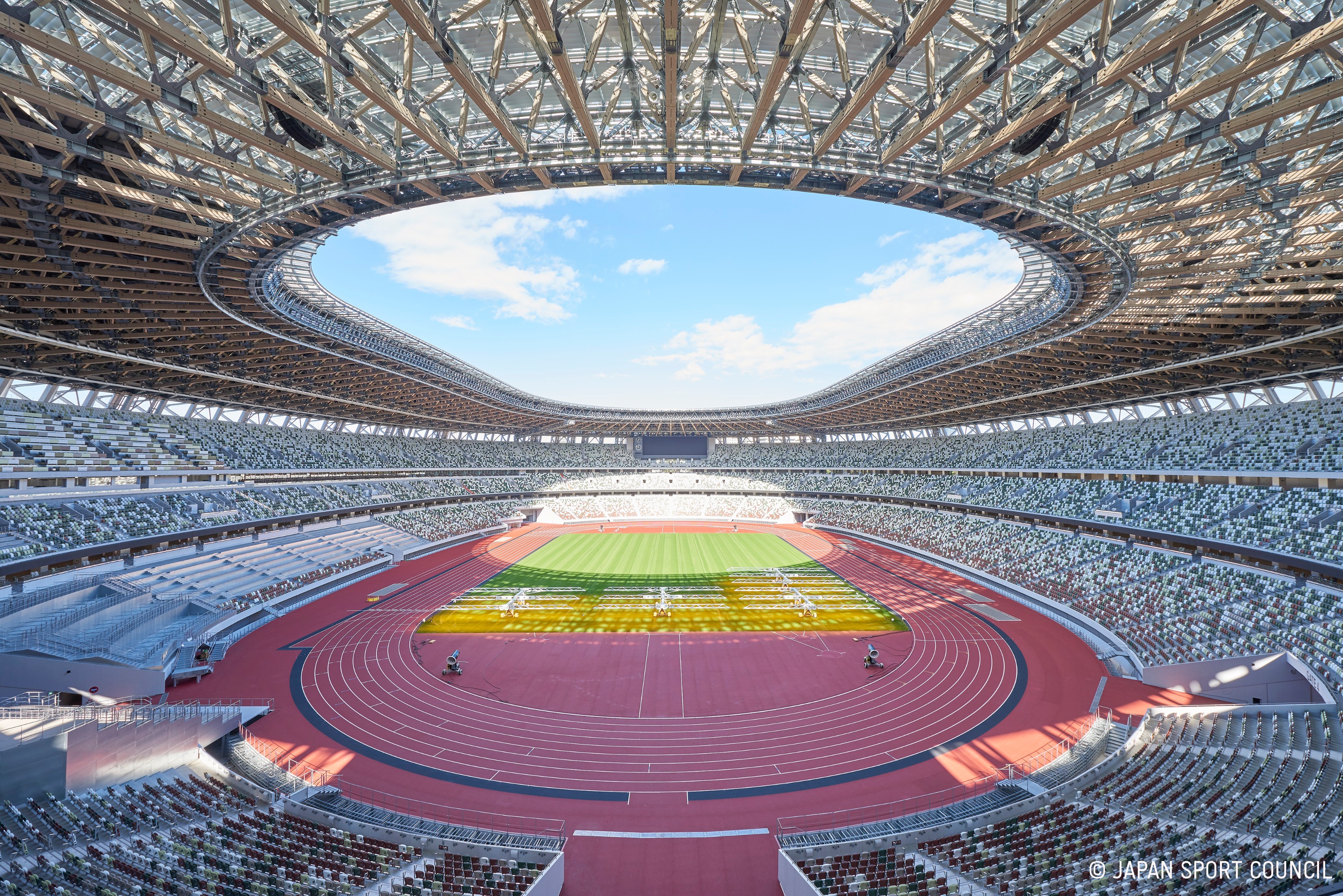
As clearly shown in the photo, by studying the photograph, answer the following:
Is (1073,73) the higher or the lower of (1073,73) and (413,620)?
the higher

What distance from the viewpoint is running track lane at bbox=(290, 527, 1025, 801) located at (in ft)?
53.3

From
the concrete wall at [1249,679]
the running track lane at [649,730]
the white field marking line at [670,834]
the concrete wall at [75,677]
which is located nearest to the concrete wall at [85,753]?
the running track lane at [649,730]

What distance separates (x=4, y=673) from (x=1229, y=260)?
42434 millimetres

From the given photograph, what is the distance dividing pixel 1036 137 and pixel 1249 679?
21.0m

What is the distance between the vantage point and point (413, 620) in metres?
30.0

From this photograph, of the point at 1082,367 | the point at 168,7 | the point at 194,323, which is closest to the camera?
the point at 168,7

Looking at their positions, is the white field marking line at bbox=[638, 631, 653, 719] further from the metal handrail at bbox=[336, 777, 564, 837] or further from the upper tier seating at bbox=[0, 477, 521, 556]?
the upper tier seating at bbox=[0, 477, 521, 556]

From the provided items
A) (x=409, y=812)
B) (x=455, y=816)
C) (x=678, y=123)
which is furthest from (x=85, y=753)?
(x=678, y=123)

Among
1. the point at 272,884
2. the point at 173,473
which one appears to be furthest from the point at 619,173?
the point at 173,473

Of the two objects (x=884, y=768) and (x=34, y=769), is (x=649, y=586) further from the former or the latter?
(x=34, y=769)

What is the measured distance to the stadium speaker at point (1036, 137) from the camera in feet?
33.6

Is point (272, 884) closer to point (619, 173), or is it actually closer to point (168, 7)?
point (168, 7)

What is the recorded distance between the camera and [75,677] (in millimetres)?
19891

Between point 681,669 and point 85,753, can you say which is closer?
point 85,753
